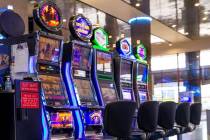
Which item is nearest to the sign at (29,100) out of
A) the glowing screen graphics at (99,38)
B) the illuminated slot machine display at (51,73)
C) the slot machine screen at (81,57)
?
the illuminated slot machine display at (51,73)

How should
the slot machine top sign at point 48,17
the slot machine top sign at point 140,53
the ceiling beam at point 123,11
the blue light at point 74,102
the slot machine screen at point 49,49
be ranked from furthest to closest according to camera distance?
the ceiling beam at point 123,11 → the slot machine top sign at point 140,53 → the blue light at point 74,102 → the slot machine top sign at point 48,17 → the slot machine screen at point 49,49

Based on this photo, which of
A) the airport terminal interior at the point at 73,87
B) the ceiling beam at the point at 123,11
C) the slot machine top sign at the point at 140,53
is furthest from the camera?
the ceiling beam at the point at 123,11

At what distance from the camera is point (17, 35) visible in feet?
14.2

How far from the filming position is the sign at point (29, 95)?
3158mm

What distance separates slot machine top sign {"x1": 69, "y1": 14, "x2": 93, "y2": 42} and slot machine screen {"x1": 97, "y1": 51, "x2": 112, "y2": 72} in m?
0.31

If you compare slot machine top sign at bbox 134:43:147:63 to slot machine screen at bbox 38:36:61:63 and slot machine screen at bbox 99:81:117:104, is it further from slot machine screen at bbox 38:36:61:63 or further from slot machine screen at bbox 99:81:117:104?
slot machine screen at bbox 38:36:61:63

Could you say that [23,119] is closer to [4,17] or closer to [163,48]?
[4,17]

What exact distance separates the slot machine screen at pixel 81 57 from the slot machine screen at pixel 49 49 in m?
0.30

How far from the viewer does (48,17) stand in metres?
4.33

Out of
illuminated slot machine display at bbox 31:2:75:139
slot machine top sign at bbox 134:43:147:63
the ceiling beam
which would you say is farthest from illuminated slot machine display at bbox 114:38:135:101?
the ceiling beam

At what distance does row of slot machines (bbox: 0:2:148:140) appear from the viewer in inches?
155

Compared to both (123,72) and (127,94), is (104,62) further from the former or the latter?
(127,94)

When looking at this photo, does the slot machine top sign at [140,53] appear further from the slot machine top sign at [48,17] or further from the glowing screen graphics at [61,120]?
the glowing screen graphics at [61,120]

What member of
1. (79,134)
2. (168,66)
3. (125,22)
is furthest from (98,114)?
(168,66)
